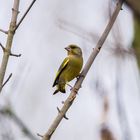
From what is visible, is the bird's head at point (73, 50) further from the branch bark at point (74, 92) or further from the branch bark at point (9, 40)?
the branch bark at point (9, 40)

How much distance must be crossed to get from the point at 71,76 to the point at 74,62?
25 centimetres

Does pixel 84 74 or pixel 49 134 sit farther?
pixel 84 74

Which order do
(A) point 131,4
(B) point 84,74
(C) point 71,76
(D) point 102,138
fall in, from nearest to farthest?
1. (A) point 131,4
2. (D) point 102,138
3. (B) point 84,74
4. (C) point 71,76

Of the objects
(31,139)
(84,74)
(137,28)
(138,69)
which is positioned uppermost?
(137,28)

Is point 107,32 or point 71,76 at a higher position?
point 107,32

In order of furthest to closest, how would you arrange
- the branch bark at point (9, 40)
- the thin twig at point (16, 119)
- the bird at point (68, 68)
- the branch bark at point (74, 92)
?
the bird at point (68, 68) → the thin twig at point (16, 119) → the branch bark at point (9, 40) → the branch bark at point (74, 92)

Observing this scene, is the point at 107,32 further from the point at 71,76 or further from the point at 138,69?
the point at 71,76

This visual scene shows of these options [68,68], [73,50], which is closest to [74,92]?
[68,68]

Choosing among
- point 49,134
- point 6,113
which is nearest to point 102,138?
point 49,134

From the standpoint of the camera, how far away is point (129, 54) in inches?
78.2

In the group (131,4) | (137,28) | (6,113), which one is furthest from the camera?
(6,113)

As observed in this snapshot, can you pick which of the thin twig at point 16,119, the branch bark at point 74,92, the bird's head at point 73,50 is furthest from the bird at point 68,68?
the branch bark at point 74,92

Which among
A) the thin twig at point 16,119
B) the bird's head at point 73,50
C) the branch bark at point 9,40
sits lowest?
the thin twig at point 16,119

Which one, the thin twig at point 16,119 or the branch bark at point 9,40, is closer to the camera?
the branch bark at point 9,40
